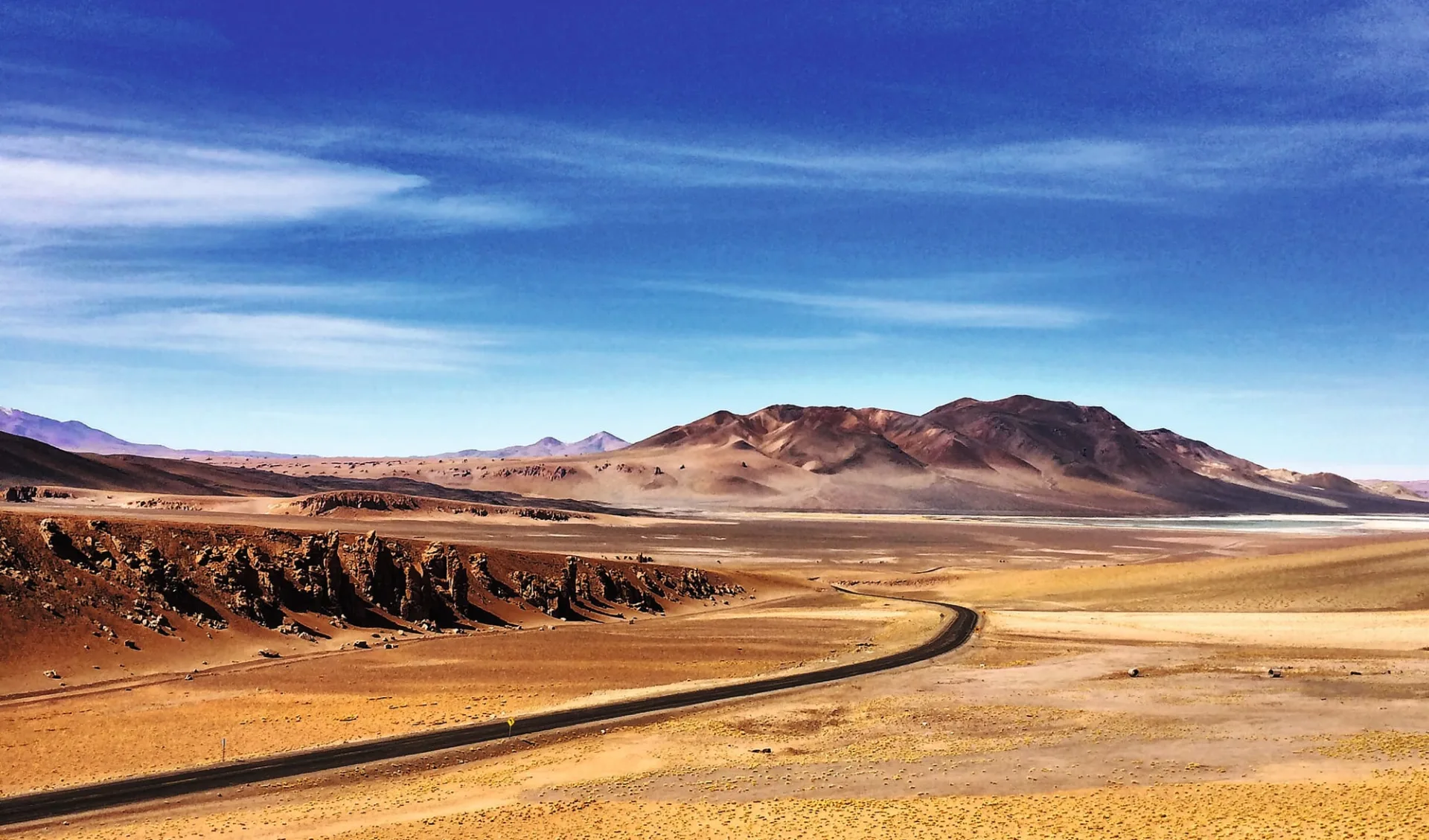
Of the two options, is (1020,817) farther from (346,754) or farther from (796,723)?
(346,754)

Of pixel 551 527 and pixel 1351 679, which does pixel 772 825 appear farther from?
pixel 551 527

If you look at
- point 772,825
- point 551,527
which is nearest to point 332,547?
point 772,825

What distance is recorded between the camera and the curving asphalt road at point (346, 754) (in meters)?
26.2

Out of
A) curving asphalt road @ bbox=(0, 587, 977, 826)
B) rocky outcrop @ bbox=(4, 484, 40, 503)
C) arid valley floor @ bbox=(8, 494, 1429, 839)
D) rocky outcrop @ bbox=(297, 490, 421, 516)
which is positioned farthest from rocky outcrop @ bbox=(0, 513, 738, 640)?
rocky outcrop @ bbox=(4, 484, 40, 503)

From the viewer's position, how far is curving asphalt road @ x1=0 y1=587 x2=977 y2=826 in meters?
26.2

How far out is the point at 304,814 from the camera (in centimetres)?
2491

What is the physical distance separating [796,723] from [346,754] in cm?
1453

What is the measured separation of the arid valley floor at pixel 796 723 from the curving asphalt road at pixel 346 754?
2.90 feet

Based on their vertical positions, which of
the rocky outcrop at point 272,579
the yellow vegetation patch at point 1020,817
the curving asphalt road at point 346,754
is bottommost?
the curving asphalt road at point 346,754

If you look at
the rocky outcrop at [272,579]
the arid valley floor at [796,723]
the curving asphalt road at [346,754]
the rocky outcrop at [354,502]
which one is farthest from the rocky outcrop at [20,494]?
the curving asphalt road at [346,754]

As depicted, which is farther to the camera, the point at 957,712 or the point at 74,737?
the point at 957,712

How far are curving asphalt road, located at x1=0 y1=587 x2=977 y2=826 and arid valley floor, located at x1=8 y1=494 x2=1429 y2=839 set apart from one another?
0.88 metres

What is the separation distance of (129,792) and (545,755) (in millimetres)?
11061

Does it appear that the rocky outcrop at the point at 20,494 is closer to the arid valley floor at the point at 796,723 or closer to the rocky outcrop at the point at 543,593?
the arid valley floor at the point at 796,723
